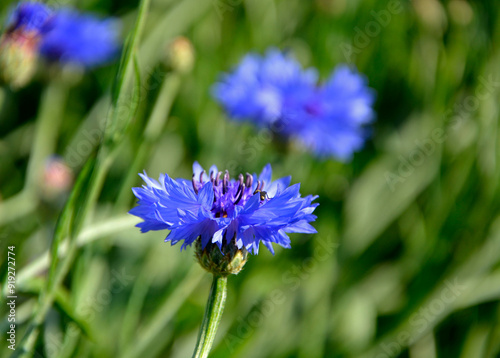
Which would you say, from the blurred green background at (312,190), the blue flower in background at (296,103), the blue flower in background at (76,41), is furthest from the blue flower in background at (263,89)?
the blue flower in background at (76,41)

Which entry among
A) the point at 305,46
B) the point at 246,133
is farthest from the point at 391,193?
the point at 305,46

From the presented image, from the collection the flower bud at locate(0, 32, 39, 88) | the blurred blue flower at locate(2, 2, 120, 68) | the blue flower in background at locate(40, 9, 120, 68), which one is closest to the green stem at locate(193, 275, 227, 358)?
the flower bud at locate(0, 32, 39, 88)

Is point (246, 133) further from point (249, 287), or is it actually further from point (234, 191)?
point (234, 191)

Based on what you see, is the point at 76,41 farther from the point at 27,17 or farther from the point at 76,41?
the point at 27,17

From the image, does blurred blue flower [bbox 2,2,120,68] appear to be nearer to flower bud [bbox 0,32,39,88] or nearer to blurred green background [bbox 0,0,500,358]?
blurred green background [bbox 0,0,500,358]

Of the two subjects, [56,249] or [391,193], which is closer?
[56,249]

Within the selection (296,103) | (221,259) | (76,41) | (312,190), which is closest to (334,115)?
(296,103)
